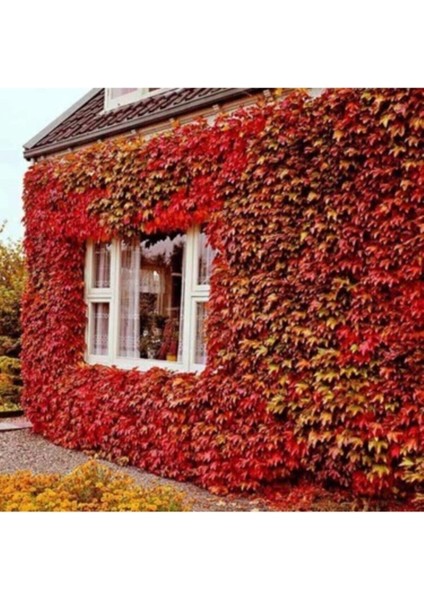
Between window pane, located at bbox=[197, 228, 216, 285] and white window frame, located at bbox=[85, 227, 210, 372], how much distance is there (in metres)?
0.04

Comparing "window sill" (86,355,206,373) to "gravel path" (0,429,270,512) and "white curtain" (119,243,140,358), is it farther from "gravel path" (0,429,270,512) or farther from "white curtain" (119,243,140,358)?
"gravel path" (0,429,270,512)

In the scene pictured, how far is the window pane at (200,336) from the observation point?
650 centimetres

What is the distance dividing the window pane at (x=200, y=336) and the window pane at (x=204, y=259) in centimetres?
25

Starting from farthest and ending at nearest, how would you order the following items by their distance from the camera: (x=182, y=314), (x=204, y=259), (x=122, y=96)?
(x=122, y=96)
(x=182, y=314)
(x=204, y=259)

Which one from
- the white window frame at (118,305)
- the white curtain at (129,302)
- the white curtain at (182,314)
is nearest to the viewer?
the white window frame at (118,305)

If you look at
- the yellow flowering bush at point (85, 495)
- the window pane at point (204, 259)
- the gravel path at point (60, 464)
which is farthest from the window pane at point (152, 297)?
the yellow flowering bush at point (85, 495)

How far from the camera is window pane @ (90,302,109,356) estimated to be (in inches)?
307

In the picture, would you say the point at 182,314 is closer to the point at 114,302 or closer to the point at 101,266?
the point at 114,302

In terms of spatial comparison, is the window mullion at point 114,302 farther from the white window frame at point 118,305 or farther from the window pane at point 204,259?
the window pane at point 204,259

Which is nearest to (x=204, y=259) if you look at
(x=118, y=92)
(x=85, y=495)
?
(x=85, y=495)

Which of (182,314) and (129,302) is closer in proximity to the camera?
(182,314)

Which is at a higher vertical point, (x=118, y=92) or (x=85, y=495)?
(x=118, y=92)

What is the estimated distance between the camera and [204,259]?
21.4ft

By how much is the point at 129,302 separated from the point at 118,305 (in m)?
0.19
